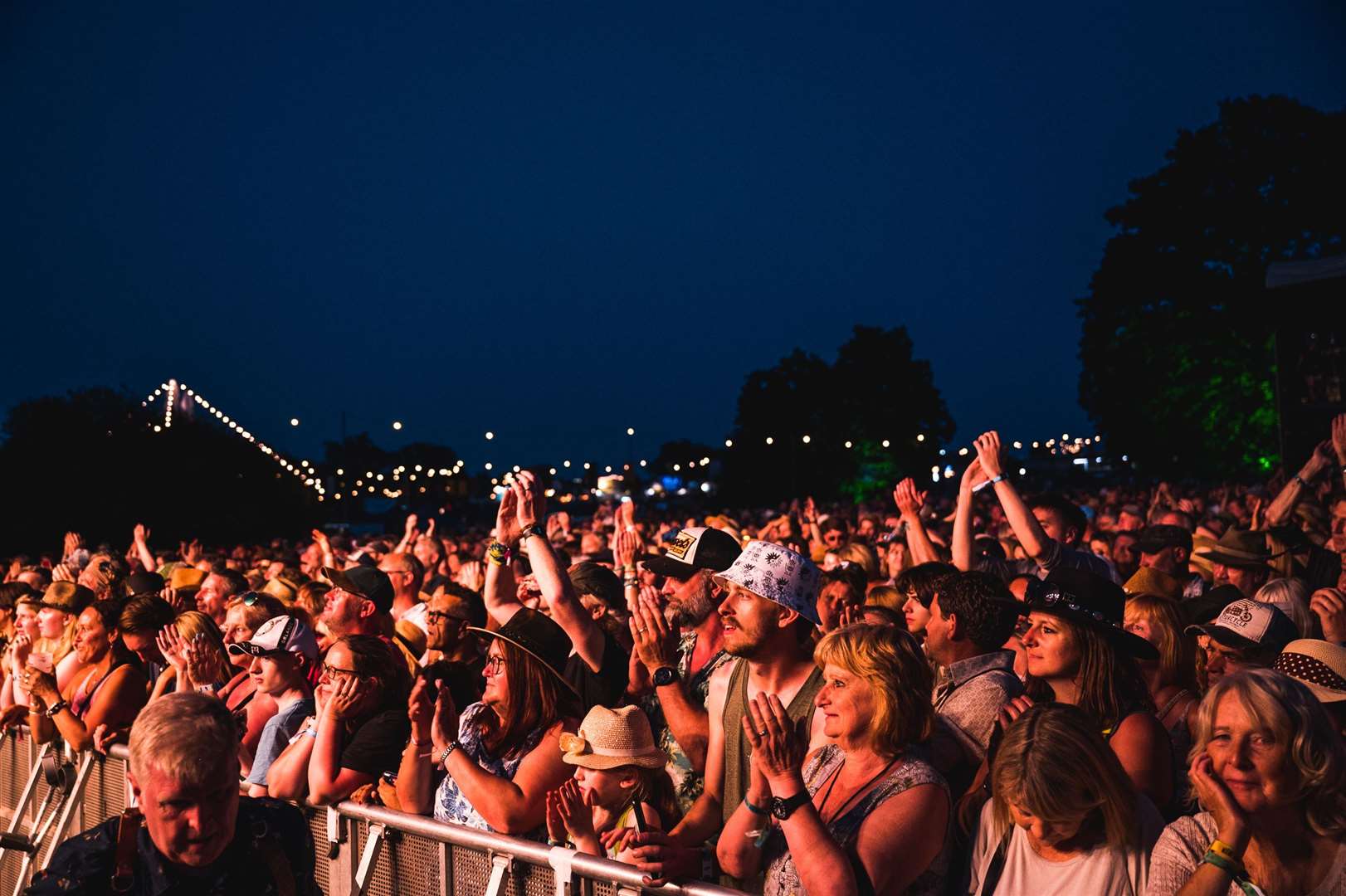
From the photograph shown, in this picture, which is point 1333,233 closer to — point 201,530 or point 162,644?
point 201,530

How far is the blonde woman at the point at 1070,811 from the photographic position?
3.04 m

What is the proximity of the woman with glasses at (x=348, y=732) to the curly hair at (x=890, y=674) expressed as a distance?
73.6 inches

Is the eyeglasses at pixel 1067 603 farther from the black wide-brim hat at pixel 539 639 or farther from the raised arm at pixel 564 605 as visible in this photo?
the raised arm at pixel 564 605

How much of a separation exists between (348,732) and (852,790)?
2.15 meters

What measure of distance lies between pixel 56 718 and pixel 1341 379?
15.2 meters

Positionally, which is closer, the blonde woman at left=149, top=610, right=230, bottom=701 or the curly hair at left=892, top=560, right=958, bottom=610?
the curly hair at left=892, top=560, right=958, bottom=610

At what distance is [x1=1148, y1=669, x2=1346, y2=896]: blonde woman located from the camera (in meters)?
2.79

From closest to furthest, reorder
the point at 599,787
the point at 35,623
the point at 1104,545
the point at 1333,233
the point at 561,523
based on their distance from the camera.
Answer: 1. the point at 599,787
2. the point at 35,623
3. the point at 1104,545
4. the point at 561,523
5. the point at 1333,233

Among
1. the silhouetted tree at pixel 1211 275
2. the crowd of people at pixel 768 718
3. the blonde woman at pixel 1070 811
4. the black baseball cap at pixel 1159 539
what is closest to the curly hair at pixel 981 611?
the crowd of people at pixel 768 718

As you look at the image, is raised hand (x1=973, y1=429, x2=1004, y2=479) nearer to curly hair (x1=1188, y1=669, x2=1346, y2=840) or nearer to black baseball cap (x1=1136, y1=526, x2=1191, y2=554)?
black baseball cap (x1=1136, y1=526, x2=1191, y2=554)

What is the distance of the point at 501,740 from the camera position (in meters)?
4.32

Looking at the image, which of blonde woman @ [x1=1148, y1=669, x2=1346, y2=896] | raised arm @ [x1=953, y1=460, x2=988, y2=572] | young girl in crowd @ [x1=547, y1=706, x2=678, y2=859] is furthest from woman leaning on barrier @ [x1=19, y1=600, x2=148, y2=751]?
blonde woman @ [x1=1148, y1=669, x2=1346, y2=896]

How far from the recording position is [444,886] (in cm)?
403

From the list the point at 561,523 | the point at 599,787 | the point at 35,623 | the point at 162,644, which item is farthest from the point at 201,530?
the point at 599,787
